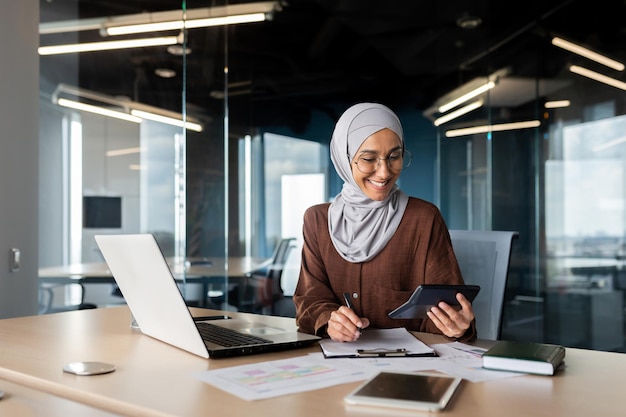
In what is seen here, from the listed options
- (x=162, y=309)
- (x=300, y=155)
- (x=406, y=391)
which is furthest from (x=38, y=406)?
(x=300, y=155)

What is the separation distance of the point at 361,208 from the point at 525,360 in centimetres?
84

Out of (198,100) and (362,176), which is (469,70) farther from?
(362,176)

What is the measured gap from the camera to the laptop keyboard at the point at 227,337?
146cm

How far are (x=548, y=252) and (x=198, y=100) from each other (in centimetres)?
260

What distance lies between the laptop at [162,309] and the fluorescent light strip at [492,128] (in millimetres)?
3227

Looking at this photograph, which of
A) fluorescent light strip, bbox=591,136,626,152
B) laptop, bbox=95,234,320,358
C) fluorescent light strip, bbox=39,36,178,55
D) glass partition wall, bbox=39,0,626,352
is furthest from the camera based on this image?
fluorescent light strip, bbox=39,36,178,55

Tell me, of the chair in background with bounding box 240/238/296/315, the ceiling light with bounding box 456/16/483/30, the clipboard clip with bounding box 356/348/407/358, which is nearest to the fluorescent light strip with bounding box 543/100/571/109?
the ceiling light with bounding box 456/16/483/30

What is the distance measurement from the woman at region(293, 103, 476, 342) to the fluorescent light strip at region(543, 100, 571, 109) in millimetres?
2720

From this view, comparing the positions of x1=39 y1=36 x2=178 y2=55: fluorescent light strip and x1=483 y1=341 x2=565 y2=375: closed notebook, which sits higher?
x1=39 y1=36 x2=178 y2=55: fluorescent light strip

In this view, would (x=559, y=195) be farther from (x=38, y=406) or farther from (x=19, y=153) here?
(x=38, y=406)

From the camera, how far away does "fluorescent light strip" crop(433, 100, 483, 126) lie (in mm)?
4734

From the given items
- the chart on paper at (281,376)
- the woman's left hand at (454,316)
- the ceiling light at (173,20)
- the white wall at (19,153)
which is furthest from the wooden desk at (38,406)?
the ceiling light at (173,20)

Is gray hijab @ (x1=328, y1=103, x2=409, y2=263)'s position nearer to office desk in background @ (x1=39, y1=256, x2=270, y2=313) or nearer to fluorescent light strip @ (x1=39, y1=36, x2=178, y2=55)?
office desk in background @ (x1=39, y1=256, x2=270, y2=313)

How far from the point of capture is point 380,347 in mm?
1440
